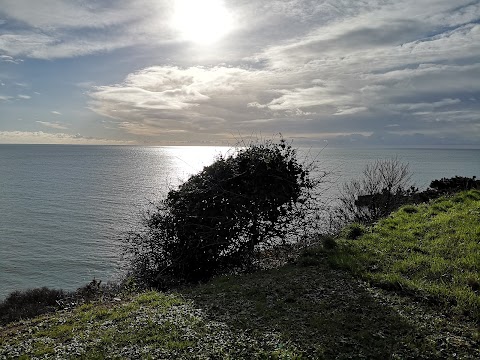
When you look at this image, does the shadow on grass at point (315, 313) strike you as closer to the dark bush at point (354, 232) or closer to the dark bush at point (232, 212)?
the dark bush at point (232, 212)

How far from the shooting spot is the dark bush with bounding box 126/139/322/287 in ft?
49.5

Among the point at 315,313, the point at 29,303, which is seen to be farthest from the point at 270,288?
the point at 29,303

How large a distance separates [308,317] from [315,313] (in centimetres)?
25

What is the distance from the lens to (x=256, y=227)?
50.7ft

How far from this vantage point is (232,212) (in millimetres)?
15102

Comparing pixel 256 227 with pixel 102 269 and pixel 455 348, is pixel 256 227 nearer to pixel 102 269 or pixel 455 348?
pixel 455 348

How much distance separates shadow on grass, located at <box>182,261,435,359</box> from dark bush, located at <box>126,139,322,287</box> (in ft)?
11.5

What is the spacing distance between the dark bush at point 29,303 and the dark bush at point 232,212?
256 inches

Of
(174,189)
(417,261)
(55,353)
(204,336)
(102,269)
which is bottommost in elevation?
(102,269)

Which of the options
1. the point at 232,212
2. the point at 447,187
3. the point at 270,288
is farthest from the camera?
the point at 447,187

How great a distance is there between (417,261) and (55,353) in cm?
1011

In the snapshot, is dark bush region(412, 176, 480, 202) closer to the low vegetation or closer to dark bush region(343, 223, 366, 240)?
the low vegetation

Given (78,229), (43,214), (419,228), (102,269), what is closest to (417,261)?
(419,228)

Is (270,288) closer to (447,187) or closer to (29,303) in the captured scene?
(29,303)
